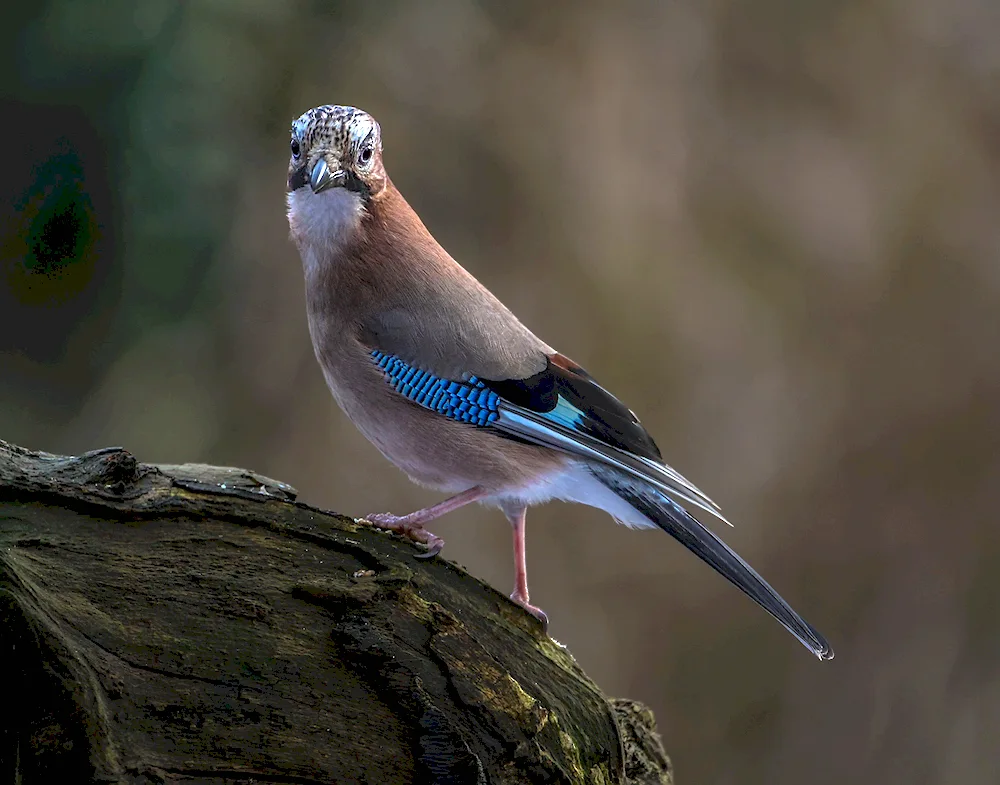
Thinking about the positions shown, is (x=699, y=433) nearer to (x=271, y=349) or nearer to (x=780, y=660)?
(x=780, y=660)

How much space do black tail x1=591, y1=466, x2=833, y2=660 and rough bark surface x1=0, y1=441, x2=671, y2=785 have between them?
614 millimetres

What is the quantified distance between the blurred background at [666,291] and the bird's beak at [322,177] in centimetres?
216

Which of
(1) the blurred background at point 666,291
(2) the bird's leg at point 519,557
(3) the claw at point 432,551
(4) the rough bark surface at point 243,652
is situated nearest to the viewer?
(4) the rough bark surface at point 243,652

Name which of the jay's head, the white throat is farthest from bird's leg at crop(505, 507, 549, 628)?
the jay's head

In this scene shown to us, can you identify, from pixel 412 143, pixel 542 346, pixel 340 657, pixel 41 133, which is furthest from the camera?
pixel 412 143

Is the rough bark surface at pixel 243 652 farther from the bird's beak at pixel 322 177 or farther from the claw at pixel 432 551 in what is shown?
the bird's beak at pixel 322 177

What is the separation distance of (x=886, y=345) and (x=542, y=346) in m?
3.88

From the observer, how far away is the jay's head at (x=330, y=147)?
10.6 ft

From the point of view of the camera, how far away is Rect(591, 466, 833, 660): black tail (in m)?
3.32

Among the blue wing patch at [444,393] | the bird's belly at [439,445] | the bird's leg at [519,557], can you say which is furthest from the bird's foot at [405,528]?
the bird's leg at [519,557]

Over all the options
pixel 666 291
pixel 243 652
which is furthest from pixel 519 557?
pixel 666 291

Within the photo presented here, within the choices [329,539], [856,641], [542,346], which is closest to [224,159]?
[542,346]

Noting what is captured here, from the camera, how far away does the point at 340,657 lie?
9.04ft

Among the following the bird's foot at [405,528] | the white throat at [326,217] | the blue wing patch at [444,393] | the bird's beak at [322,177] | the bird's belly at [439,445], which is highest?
the white throat at [326,217]
